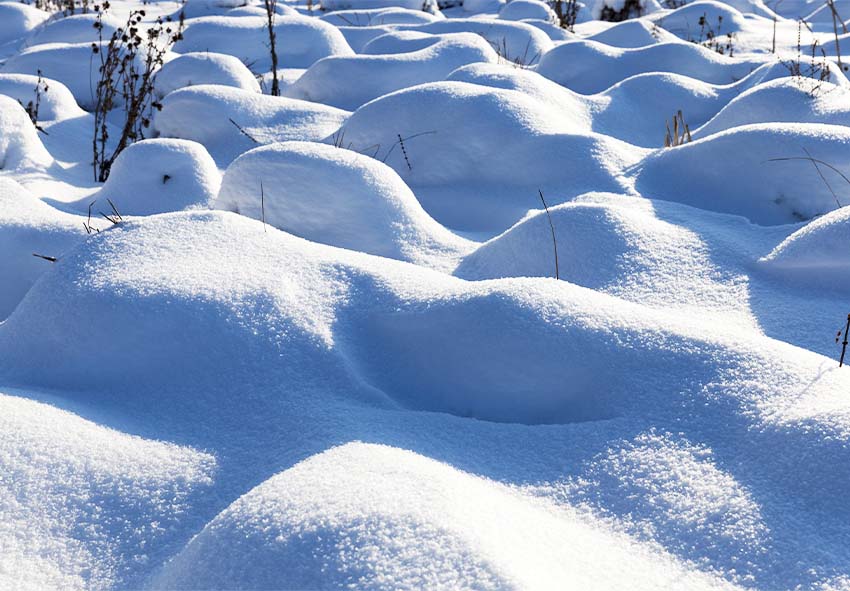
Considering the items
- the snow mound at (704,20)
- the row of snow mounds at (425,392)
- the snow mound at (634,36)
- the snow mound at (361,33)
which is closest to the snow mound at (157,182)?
the row of snow mounds at (425,392)

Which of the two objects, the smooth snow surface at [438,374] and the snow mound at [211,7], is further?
the snow mound at [211,7]

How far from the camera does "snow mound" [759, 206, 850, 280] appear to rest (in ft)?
7.35

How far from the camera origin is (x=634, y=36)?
19.7ft

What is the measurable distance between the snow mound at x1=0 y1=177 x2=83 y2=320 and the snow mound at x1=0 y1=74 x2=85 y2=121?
2045 millimetres

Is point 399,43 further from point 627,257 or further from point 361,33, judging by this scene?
point 627,257

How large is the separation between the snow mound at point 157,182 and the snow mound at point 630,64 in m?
2.56

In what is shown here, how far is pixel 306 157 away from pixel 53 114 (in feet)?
7.94

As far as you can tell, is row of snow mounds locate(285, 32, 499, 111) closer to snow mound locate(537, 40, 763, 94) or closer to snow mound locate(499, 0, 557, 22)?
snow mound locate(537, 40, 763, 94)

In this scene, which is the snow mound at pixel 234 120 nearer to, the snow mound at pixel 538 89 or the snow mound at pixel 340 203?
the snow mound at pixel 538 89

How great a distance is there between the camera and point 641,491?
1367 millimetres

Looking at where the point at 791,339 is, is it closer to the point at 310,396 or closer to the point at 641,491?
the point at 641,491

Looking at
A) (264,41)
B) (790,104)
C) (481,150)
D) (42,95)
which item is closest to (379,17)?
(264,41)

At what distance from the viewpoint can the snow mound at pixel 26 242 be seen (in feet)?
7.95

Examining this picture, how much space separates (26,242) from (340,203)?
3.16ft
